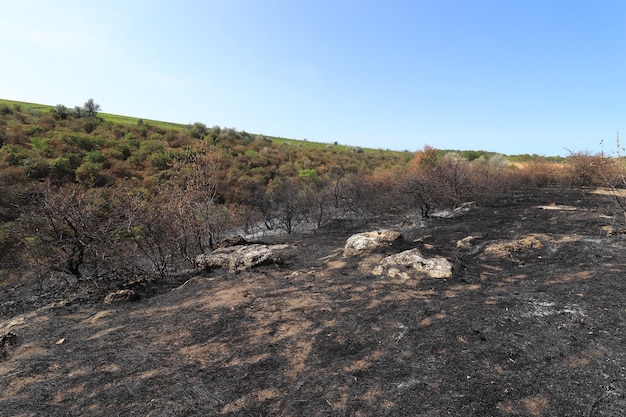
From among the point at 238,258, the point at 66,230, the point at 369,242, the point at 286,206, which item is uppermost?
the point at 286,206

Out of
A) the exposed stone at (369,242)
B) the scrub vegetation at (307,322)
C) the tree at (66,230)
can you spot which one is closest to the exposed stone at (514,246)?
the scrub vegetation at (307,322)

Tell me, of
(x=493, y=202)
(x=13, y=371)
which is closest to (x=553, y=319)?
(x=13, y=371)

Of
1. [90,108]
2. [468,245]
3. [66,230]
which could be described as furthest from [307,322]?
[90,108]

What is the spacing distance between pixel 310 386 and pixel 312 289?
141 inches

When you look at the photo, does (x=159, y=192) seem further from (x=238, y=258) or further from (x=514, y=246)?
(x=514, y=246)

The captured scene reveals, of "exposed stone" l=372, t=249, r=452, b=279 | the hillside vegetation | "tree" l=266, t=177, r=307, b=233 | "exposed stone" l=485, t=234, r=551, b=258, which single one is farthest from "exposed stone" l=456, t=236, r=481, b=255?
"tree" l=266, t=177, r=307, b=233

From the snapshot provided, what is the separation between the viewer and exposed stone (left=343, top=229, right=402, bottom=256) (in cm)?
1032

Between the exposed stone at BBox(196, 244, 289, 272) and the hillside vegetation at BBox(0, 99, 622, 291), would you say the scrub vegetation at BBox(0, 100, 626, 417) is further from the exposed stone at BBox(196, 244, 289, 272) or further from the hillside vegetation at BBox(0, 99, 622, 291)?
the exposed stone at BBox(196, 244, 289, 272)

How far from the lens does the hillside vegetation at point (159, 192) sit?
29.5 feet

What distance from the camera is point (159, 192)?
11914 mm

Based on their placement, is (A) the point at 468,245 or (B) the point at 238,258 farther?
(A) the point at 468,245

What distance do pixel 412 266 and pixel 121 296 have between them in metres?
7.57

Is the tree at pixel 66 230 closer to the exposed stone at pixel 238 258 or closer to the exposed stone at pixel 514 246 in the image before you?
the exposed stone at pixel 238 258

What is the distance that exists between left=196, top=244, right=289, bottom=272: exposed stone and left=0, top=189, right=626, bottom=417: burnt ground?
64 centimetres
